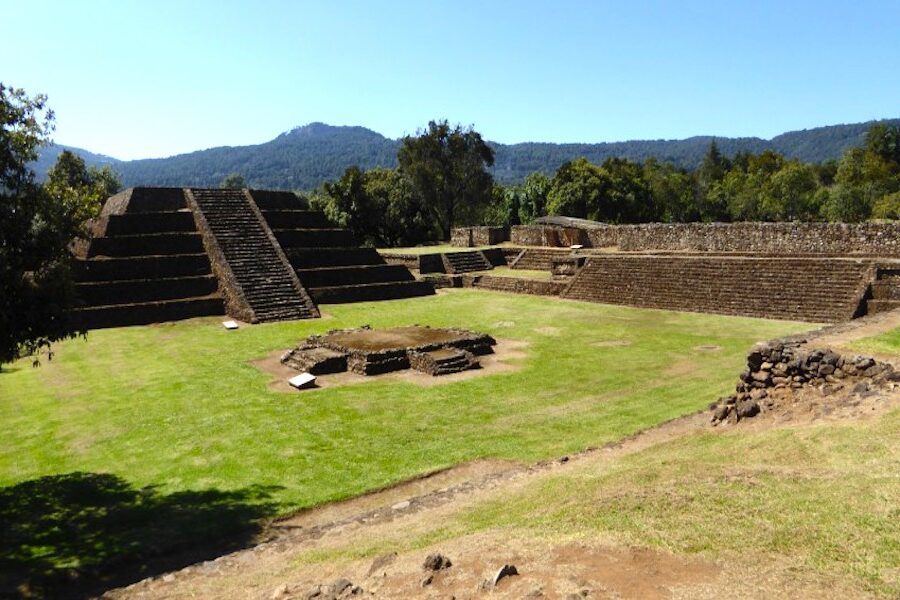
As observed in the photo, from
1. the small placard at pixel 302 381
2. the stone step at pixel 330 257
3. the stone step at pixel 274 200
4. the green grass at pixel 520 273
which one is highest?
the stone step at pixel 274 200

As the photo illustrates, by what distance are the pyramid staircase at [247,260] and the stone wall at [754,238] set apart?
16879 millimetres

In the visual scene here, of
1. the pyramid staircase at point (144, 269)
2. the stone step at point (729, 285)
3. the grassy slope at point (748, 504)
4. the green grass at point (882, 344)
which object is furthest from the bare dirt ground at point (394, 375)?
the stone step at point (729, 285)

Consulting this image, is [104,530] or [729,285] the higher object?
[729,285]

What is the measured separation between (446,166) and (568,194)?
498 inches

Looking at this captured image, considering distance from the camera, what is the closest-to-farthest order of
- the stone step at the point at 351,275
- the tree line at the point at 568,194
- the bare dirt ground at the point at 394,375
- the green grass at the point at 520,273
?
the bare dirt ground at the point at 394,375 → the stone step at the point at 351,275 → the green grass at the point at 520,273 → the tree line at the point at 568,194

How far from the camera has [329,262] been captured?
101 ft

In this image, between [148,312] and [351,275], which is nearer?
[148,312]

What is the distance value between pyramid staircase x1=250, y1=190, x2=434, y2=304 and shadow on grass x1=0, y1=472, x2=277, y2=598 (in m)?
18.8

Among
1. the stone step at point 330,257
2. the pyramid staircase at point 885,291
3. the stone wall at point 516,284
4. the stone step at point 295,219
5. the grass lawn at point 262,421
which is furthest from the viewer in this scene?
the stone step at point 295,219

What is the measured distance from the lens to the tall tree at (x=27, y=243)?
8531mm

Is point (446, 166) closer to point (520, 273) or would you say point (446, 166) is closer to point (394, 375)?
point (520, 273)

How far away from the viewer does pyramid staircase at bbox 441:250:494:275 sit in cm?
3662

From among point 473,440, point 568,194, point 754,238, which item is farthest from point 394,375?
point 568,194

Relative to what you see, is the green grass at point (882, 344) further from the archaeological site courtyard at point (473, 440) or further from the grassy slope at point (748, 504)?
the grassy slope at point (748, 504)
